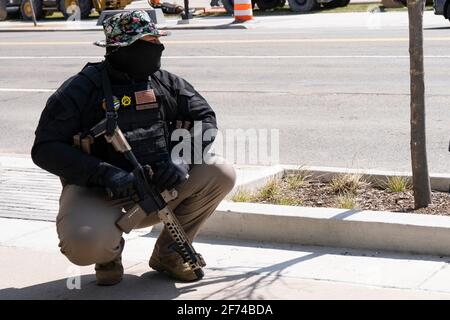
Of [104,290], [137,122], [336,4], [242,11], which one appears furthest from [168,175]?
[336,4]

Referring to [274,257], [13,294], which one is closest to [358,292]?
[274,257]

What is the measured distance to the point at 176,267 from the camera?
494cm

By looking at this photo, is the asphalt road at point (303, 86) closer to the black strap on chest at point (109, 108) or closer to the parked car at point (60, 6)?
the black strap on chest at point (109, 108)

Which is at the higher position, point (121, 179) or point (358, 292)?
point (121, 179)

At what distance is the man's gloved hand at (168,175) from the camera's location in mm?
4637

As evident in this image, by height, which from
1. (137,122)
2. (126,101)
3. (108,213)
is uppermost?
(126,101)

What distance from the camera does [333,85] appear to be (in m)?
11.9

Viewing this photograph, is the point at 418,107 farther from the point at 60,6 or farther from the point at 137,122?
the point at 60,6

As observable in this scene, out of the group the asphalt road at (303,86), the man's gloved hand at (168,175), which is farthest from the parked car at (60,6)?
the man's gloved hand at (168,175)

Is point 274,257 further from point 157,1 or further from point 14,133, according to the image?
point 157,1

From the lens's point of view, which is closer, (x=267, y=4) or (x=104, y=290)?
(x=104, y=290)

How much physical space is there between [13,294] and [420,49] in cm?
280

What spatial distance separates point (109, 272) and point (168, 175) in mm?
663
